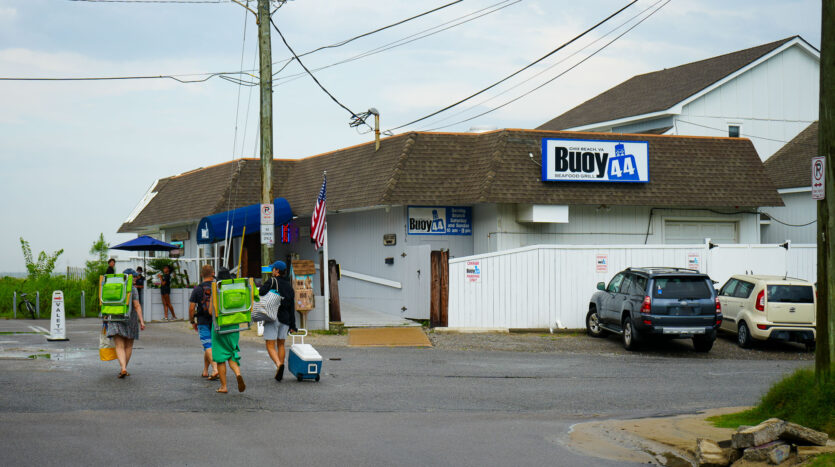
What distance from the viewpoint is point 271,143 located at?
66.8 feet

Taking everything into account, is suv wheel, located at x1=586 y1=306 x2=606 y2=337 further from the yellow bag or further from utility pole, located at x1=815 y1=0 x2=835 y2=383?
utility pole, located at x1=815 y1=0 x2=835 y2=383

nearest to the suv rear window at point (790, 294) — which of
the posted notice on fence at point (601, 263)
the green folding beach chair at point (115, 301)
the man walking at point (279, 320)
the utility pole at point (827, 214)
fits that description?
the posted notice on fence at point (601, 263)

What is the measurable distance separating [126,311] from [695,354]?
11604mm

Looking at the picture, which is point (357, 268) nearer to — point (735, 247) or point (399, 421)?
point (735, 247)

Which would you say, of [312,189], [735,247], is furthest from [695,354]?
[312,189]

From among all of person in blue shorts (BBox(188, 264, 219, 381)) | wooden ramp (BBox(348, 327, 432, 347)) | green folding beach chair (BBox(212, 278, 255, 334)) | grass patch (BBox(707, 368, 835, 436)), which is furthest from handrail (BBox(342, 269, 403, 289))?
grass patch (BBox(707, 368, 835, 436))

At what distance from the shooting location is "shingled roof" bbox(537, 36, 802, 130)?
34312mm

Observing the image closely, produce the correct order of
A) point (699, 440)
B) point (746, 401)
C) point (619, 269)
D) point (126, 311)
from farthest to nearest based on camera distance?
point (619, 269) < point (126, 311) < point (746, 401) < point (699, 440)

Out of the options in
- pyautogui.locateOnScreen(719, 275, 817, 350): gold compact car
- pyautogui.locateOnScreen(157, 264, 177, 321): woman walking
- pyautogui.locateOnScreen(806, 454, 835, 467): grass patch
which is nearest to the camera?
pyautogui.locateOnScreen(806, 454, 835, 467): grass patch

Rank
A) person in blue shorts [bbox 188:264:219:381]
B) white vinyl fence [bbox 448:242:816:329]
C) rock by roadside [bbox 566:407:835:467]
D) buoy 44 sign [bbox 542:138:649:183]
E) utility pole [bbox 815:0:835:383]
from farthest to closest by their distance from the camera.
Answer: buoy 44 sign [bbox 542:138:649:183], white vinyl fence [bbox 448:242:816:329], person in blue shorts [bbox 188:264:219:381], utility pole [bbox 815:0:835:383], rock by roadside [bbox 566:407:835:467]

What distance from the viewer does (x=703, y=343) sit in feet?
61.3

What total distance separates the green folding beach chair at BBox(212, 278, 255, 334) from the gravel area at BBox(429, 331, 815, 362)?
24.1ft

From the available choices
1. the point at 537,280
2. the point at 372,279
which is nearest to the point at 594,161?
the point at 537,280

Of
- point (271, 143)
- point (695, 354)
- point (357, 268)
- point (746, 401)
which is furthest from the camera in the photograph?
point (357, 268)
